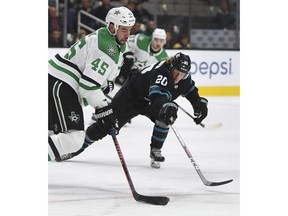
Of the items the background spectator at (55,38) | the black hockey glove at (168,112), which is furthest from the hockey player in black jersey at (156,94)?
the background spectator at (55,38)

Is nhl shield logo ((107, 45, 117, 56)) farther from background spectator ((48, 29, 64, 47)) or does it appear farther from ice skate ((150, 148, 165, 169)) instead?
background spectator ((48, 29, 64, 47))

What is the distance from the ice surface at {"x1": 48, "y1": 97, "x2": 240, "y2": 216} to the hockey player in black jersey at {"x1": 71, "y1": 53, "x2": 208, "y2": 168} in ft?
0.57

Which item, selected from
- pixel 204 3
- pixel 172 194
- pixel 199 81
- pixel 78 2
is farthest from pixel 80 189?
pixel 204 3

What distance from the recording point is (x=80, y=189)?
115 inches

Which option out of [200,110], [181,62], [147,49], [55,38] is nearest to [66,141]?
[181,62]

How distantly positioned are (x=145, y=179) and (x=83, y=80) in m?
0.65

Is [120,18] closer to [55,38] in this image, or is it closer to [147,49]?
[147,49]

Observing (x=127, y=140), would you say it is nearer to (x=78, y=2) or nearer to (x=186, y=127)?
(x=186, y=127)

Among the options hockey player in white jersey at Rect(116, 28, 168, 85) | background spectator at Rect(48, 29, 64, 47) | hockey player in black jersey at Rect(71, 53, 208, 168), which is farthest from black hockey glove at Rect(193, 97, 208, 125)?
background spectator at Rect(48, 29, 64, 47)

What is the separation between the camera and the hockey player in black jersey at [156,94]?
10.0 ft

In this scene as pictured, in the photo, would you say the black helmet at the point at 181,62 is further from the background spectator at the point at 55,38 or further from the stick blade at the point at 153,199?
the background spectator at the point at 55,38
